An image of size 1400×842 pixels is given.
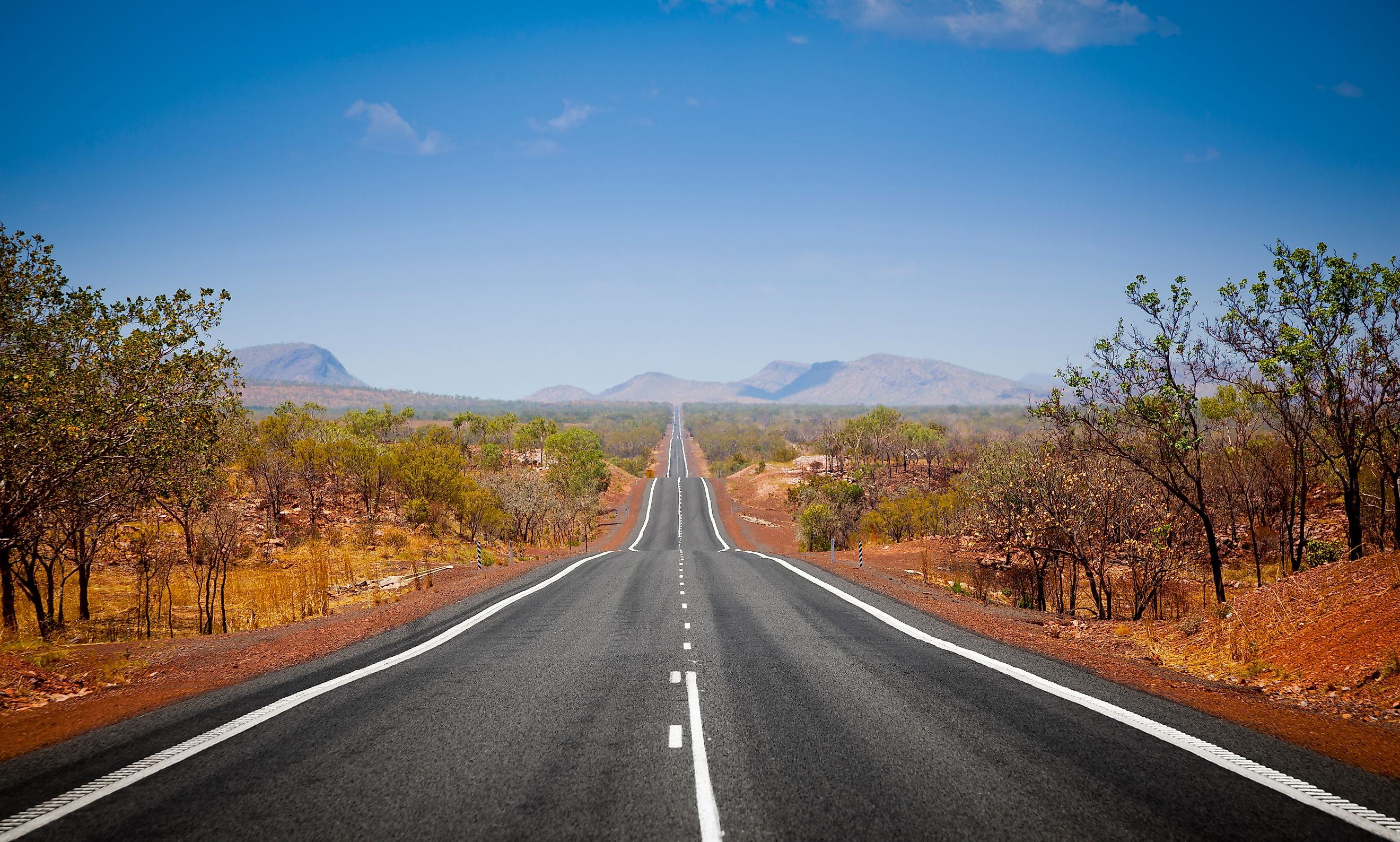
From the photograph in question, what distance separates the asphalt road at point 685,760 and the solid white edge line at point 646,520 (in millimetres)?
36461

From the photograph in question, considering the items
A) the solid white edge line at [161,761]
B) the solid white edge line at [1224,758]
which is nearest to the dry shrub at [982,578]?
the solid white edge line at [1224,758]

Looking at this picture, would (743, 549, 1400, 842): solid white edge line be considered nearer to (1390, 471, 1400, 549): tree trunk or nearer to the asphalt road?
the asphalt road

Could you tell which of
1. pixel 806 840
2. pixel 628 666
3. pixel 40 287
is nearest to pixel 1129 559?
pixel 628 666

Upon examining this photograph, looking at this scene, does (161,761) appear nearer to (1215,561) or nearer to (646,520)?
(1215,561)

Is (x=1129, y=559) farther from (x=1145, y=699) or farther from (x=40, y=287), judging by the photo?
(x=40, y=287)

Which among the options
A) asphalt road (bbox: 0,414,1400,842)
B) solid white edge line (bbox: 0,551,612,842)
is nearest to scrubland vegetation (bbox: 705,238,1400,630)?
asphalt road (bbox: 0,414,1400,842)

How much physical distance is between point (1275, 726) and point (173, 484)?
61.6ft

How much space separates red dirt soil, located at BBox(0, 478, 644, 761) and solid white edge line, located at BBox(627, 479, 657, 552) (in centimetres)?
3178

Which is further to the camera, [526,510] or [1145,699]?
[526,510]

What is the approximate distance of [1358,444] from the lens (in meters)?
14.2

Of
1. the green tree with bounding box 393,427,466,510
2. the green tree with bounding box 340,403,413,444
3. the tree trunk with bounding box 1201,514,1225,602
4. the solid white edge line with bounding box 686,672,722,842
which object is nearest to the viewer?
the solid white edge line with bounding box 686,672,722,842

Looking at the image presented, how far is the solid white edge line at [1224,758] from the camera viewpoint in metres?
4.34

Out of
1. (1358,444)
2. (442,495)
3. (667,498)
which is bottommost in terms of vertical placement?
(667,498)

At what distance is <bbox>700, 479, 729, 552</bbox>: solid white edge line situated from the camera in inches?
2159
